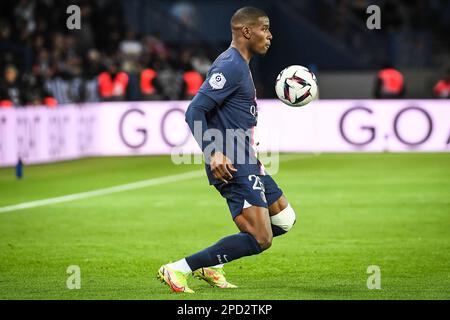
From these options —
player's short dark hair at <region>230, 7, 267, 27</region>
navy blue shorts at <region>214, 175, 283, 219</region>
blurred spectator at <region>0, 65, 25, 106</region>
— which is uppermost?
player's short dark hair at <region>230, 7, 267, 27</region>

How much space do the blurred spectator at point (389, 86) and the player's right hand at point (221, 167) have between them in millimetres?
20577

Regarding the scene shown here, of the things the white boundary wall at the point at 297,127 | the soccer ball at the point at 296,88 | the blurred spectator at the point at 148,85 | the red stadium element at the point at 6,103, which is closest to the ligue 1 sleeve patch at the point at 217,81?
the soccer ball at the point at 296,88

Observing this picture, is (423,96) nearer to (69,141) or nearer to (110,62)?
(110,62)

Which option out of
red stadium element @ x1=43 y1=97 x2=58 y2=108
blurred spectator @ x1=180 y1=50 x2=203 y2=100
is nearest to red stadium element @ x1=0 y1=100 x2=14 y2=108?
red stadium element @ x1=43 y1=97 x2=58 y2=108

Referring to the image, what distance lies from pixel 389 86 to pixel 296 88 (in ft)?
65.1

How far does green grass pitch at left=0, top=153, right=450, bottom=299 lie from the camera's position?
925cm

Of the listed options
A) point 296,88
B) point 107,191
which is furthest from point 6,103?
point 296,88

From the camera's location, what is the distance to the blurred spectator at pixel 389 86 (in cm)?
2864

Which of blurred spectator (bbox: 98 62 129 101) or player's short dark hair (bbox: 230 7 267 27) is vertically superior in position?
player's short dark hair (bbox: 230 7 267 27)

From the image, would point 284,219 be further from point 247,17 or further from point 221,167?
point 247,17

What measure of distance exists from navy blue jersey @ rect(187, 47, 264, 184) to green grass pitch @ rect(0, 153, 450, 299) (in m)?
1.06

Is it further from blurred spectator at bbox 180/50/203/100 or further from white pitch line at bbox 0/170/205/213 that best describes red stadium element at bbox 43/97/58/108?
blurred spectator at bbox 180/50/203/100

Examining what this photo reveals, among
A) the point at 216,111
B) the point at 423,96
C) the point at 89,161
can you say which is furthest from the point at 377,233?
the point at 423,96

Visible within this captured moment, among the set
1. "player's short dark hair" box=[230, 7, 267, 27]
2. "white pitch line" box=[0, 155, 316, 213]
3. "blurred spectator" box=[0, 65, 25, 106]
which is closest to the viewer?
"player's short dark hair" box=[230, 7, 267, 27]
